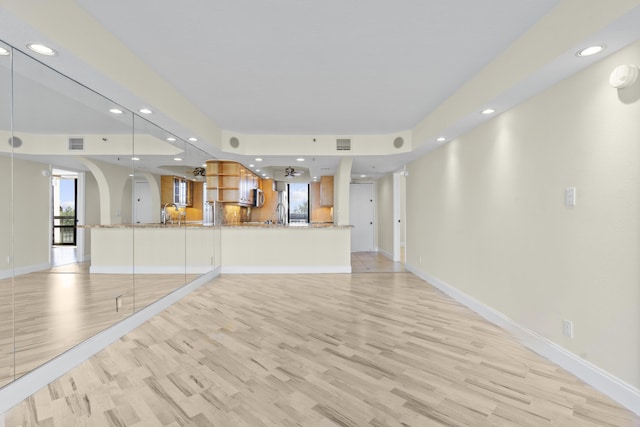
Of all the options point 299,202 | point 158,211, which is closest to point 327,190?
point 299,202

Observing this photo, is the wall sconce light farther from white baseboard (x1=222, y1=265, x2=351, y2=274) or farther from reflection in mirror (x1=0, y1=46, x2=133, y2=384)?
white baseboard (x1=222, y1=265, x2=351, y2=274)

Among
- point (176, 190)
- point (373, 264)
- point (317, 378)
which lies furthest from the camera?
point (373, 264)

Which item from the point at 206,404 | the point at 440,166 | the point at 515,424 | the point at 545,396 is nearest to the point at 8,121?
the point at 206,404

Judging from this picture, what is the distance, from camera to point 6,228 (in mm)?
2043

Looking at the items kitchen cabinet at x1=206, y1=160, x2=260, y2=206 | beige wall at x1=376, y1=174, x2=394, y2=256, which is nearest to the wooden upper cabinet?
beige wall at x1=376, y1=174, x2=394, y2=256

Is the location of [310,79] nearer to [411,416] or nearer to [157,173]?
[157,173]

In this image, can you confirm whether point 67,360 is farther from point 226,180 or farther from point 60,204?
point 226,180

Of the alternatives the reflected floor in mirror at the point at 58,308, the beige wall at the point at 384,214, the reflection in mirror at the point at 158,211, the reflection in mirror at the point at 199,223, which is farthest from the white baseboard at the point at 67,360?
the beige wall at the point at 384,214

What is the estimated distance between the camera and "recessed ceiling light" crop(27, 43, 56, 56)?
2023 millimetres

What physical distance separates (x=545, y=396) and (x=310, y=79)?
3.41m

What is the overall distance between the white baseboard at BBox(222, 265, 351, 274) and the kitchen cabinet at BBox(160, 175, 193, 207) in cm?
184

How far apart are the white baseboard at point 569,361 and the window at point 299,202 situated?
7280 mm

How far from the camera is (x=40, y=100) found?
7.64 ft

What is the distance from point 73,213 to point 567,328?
4494 millimetres
